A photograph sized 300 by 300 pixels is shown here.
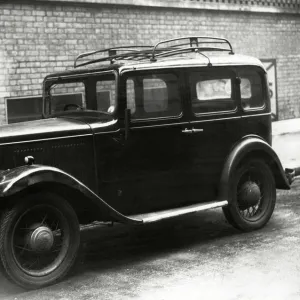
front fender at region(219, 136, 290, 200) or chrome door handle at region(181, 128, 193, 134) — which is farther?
front fender at region(219, 136, 290, 200)

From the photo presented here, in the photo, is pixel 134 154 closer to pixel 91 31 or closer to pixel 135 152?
pixel 135 152

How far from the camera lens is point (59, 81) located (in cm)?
658

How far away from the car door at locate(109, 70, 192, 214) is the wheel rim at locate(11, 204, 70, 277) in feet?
2.38

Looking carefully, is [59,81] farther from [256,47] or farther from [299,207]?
[256,47]

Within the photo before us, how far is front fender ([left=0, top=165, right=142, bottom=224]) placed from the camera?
498cm

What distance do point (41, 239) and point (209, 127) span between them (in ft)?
7.04

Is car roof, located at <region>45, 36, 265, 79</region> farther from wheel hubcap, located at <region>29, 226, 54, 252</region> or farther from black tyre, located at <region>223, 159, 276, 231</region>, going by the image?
wheel hubcap, located at <region>29, 226, 54, 252</region>

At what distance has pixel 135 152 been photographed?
19.5 feet

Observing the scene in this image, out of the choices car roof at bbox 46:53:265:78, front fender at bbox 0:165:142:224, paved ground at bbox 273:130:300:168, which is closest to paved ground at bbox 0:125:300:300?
front fender at bbox 0:165:142:224

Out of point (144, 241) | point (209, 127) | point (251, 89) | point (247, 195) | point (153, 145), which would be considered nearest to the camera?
point (153, 145)

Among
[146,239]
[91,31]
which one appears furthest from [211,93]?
[91,31]

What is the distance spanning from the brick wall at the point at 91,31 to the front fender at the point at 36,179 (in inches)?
209

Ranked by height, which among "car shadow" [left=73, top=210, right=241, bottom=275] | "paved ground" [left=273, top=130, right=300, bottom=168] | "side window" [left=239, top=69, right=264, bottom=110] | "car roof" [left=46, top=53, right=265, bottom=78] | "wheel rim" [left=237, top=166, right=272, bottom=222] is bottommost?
"car shadow" [left=73, top=210, right=241, bottom=275]

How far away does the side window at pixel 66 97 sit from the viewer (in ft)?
20.5
